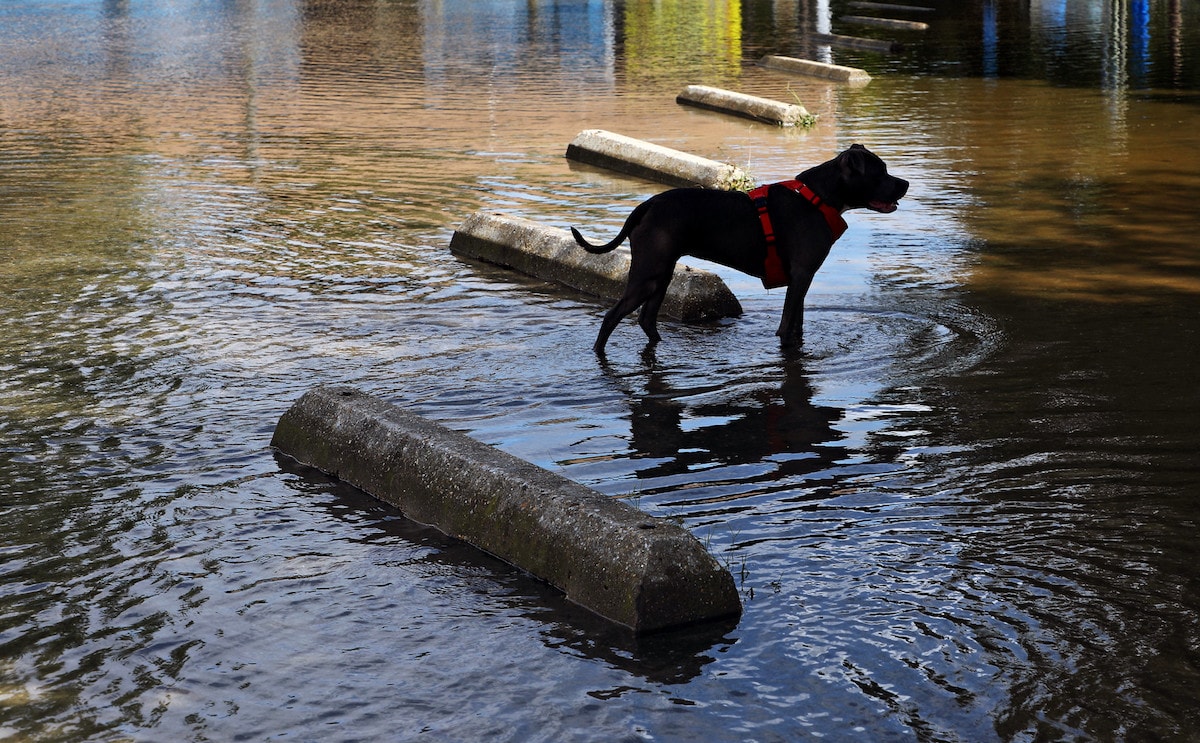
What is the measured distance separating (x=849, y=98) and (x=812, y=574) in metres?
18.6

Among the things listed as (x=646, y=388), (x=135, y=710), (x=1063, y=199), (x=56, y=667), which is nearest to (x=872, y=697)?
(x=135, y=710)

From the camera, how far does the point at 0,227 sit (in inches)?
525

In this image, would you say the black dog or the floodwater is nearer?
the floodwater

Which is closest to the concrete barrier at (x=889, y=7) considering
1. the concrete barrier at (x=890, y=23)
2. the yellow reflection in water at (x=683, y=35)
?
the concrete barrier at (x=890, y=23)

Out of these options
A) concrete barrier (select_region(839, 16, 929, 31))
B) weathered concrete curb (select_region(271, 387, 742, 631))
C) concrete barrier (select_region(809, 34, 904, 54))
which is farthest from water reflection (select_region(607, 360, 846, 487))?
concrete barrier (select_region(839, 16, 929, 31))

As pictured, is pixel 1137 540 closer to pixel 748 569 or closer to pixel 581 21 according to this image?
pixel 748 569

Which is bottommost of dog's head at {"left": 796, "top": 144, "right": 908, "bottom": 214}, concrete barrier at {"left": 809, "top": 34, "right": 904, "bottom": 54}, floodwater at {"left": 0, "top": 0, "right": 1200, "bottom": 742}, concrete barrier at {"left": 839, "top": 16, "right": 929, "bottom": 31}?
floodwater at {"left": 0, "top": 0, "right": 1200, "bottom": 742}

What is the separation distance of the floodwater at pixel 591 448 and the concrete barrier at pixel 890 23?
18.7 m

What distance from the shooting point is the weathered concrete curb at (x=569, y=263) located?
10.1 m

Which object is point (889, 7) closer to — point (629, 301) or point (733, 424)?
point (629, 301)

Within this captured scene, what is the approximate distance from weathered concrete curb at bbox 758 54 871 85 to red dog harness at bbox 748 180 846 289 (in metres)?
16.6

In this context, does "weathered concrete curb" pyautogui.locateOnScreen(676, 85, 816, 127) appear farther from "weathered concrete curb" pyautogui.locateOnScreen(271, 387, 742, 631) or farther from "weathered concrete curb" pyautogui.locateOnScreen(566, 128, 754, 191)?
"weathered concrete curb" pyautogui.locateOnScreen(271, 387, 742, 631)

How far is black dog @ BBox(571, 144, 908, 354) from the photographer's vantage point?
30.1 ft

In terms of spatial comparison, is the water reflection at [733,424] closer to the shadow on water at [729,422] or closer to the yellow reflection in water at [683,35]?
the shadow on water at [729,422]
